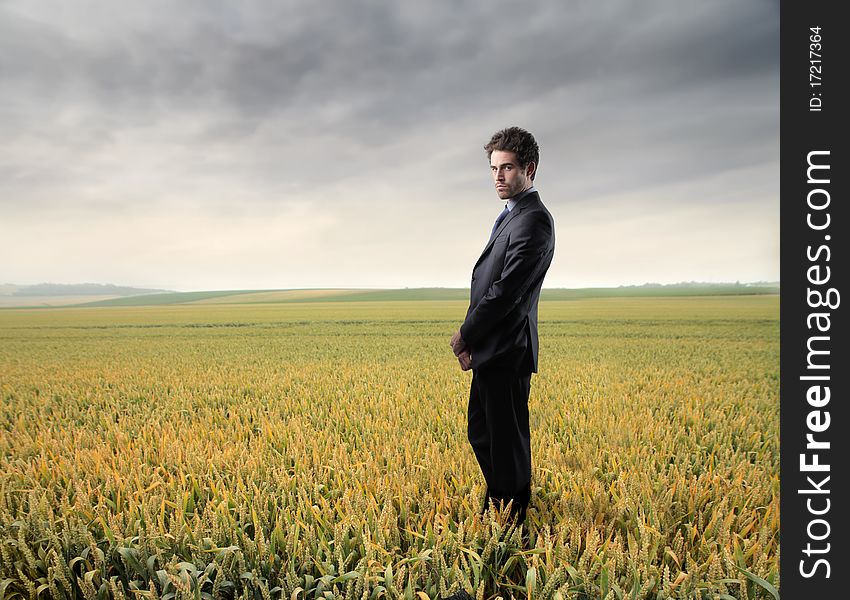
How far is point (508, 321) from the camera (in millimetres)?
2570

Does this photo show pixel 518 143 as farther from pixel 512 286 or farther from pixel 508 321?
pixel 508 321

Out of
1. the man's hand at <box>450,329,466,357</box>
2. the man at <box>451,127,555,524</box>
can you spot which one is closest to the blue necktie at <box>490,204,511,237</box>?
the man at <box>451,127,555,524</box>

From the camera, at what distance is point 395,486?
11.2 ft

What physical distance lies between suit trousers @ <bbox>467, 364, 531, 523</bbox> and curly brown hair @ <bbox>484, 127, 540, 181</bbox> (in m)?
1.19

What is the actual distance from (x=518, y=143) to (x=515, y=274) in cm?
73

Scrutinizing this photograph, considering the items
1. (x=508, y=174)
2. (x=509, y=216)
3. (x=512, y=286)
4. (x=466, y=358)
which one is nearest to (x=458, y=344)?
(x=466, y=358)

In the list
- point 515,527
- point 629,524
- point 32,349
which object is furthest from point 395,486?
point 32,349

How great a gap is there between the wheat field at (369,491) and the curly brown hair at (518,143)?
2.07 meters

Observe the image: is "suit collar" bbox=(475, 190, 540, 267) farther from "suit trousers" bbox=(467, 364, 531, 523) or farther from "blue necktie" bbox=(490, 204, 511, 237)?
"suit trousers" bbox=(467, 364, 531, 523)

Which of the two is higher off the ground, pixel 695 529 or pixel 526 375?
pixel 526 375

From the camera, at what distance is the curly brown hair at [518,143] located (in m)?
2.55
